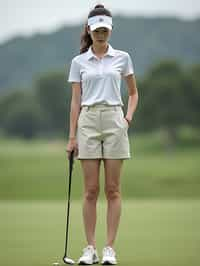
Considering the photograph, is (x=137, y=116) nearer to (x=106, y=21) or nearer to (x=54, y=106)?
(x=54, y=106)

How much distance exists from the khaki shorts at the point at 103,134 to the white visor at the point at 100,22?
501 mm

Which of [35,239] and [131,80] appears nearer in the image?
[131,80]

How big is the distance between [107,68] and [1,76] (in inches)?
4995

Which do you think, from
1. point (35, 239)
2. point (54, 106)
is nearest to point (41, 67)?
point (54, 106)

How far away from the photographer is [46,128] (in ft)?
368

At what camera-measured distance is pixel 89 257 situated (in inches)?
248

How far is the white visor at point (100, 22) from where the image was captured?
6.29m

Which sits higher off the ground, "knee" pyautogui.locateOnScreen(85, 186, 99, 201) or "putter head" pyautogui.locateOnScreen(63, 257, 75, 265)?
"knee" pyautogui.locateOnScreen(85, 186, 99, 201)

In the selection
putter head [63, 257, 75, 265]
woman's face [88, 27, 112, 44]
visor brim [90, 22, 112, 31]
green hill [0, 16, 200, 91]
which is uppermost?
green hill [0, 16, 200, 91]

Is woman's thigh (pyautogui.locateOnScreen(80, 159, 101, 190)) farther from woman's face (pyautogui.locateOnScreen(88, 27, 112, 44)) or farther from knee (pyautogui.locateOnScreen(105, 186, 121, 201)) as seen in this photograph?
woman's face (pyautogui.locateOnScreen(88, 27, 112, 44))

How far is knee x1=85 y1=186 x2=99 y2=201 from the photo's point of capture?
646 cm

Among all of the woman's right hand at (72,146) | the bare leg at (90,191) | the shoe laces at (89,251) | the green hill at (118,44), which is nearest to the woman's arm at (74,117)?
the woman's right hand at (72,146)

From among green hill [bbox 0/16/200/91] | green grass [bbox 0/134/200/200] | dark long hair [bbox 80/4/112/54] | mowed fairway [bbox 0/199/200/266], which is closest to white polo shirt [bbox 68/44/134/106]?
dark long hair [bbox 80/4/112/54]

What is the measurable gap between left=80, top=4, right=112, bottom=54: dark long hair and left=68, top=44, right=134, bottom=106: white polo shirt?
15cm
